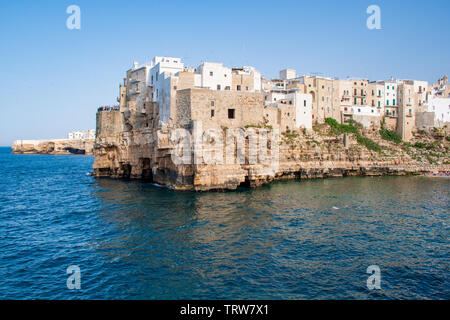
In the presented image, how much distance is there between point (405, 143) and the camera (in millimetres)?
56844

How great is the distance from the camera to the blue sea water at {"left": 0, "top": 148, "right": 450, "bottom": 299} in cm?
1285

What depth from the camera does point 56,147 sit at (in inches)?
5162

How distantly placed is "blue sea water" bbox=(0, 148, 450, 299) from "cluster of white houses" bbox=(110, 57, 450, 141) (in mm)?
9927

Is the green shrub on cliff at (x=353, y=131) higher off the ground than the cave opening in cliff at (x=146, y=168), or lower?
higher

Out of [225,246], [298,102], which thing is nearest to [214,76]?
[298,102]

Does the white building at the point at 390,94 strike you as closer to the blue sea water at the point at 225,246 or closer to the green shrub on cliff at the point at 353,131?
the green shrub on cliff at the point at 353,131

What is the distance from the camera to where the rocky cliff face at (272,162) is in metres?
33.3

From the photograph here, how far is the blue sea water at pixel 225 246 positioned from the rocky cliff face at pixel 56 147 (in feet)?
334

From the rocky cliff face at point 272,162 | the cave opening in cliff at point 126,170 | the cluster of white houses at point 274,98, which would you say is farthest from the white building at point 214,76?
the cave opening in cliff at point 126,170

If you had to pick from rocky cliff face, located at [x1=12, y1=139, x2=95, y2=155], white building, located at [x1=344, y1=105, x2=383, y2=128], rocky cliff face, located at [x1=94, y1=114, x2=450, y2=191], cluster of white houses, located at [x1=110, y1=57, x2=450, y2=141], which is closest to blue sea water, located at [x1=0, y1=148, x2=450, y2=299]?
rocky cliff face, located at [x1=94, y1=114, x2=450, y2=191]

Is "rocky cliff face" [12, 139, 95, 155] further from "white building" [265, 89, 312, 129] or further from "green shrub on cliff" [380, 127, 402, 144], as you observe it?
"green shrub on cliff" [380, 127, 402, 144]

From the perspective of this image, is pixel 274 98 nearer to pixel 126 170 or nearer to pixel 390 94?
pixel 126 170

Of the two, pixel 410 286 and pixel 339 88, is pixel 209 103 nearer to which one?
pixel 410 286

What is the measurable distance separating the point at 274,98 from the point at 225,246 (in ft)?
116
